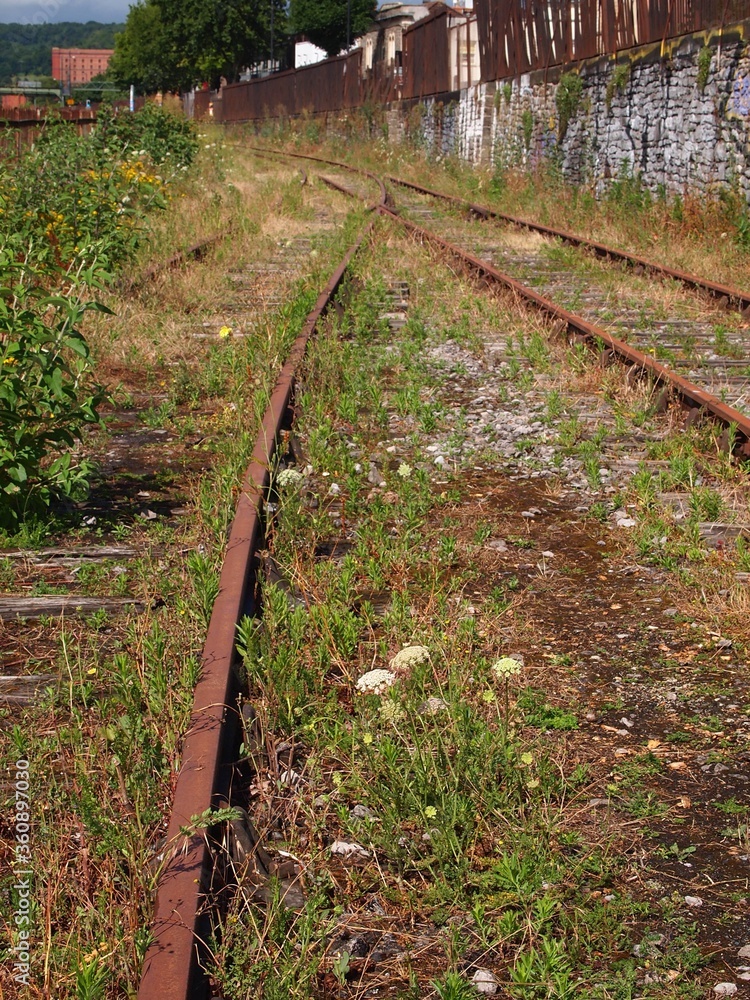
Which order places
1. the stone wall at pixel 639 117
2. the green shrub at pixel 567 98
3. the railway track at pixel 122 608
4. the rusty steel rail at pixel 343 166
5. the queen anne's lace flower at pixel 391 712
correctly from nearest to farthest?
1. the railway track at pixel 122 608
2. the queen anne's lace flower at pixel 391 712
3. the stone wall at pixel 639 117
4. the green shrub at pixel 567 98
5. the rusty steel rail at pixel 343 166

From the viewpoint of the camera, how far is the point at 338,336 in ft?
24.6

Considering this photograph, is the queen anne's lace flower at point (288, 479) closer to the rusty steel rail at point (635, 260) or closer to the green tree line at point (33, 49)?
the rusty steel rail at point (635, 260)

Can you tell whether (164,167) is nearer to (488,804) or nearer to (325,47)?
(488,804)

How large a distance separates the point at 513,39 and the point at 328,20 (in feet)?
207

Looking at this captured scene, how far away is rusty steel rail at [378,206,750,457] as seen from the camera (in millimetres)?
5242

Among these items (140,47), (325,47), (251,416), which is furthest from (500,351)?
(140,47)

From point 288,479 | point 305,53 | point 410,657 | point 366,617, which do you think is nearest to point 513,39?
point 288,479

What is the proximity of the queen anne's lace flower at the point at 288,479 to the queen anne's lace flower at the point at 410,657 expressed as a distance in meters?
1.40

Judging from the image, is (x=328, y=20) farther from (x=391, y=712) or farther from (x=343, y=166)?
(x=391, y=712)

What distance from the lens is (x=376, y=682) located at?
9.74 feet

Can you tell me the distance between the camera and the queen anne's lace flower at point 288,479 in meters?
4.33

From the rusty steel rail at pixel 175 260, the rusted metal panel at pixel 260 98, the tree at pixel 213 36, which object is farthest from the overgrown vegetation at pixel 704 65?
the tree at pixel 213 36

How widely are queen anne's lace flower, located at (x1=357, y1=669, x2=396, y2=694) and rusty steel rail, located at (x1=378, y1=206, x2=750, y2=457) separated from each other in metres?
2.74

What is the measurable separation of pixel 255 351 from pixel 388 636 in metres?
3.67
